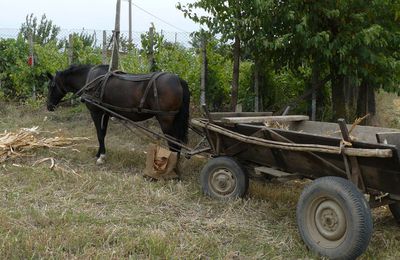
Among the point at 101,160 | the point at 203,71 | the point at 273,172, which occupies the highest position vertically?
the point at 203,71

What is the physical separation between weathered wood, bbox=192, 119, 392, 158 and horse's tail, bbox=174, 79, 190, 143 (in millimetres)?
1088

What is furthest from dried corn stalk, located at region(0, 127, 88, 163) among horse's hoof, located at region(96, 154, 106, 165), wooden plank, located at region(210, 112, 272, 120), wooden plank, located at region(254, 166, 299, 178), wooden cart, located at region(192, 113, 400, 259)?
wooden plank, located at region(254, 166, 299, 178)

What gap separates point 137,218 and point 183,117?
87.4 inches

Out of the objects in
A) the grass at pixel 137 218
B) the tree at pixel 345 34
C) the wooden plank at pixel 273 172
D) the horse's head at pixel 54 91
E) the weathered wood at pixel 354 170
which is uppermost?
the tree at pixel 345 34

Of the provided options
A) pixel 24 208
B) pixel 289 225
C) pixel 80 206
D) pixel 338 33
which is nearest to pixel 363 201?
pixel 289 225

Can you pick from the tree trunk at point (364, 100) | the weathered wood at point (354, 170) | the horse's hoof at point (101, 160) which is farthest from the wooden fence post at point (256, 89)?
the weathered wood at point (354, 170)

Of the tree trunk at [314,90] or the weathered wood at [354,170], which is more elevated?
the tree trunk at [314,90]

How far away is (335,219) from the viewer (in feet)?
11.7

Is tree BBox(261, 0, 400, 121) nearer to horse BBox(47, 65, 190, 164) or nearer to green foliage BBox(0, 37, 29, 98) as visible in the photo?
horse BBox(47, 65, 190, 164)

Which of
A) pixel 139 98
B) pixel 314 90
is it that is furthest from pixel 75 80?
pixel 314 90

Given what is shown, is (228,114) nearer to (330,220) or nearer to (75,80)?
(330,220)

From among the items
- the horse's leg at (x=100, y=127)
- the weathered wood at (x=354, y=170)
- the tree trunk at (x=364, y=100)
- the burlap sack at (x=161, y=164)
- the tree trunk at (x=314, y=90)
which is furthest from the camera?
the tree trunk at (x=364, y=100)

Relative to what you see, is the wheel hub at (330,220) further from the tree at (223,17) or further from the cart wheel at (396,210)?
the tree at (223,17)

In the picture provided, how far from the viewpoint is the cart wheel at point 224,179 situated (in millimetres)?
4750
